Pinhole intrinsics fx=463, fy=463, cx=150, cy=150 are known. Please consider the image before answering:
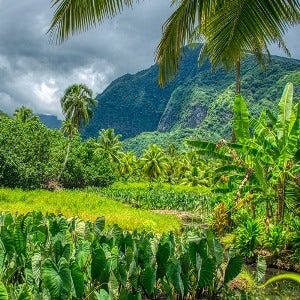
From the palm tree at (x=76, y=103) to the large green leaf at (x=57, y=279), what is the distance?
136ft

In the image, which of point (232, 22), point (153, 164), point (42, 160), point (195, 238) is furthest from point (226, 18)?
point (153, 164)

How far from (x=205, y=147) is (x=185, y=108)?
175079mm

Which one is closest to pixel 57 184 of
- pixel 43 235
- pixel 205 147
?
pixel 205 147

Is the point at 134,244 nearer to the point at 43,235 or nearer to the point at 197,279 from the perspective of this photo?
the point at 197,279

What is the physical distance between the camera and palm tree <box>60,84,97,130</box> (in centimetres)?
4462

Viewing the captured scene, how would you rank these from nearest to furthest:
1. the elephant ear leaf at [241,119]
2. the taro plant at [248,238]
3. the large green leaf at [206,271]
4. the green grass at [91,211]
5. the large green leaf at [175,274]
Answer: the large green leaf at [175,274], the large green leaf at [206,271], the taro plant at [248,238], the elephant ear leaf at [241,119], the green grass at [91,211]

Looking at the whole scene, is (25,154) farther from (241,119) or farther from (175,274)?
(175,274)

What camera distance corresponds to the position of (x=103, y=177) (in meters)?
36.1

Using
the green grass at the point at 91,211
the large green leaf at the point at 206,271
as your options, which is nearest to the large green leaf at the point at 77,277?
the large green leaf at the point at 206,271

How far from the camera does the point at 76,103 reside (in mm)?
44562

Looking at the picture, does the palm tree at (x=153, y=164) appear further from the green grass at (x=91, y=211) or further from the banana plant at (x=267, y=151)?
the banana plant at (x=267, y=151)

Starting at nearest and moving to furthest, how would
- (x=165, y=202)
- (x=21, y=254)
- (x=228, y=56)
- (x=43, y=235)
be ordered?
(x=21, y=254) → (x=43, y=235) → (x=228, y=56) → (x=165, y=202)

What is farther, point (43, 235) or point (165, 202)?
point (165, 202)

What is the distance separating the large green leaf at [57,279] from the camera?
368 cm
